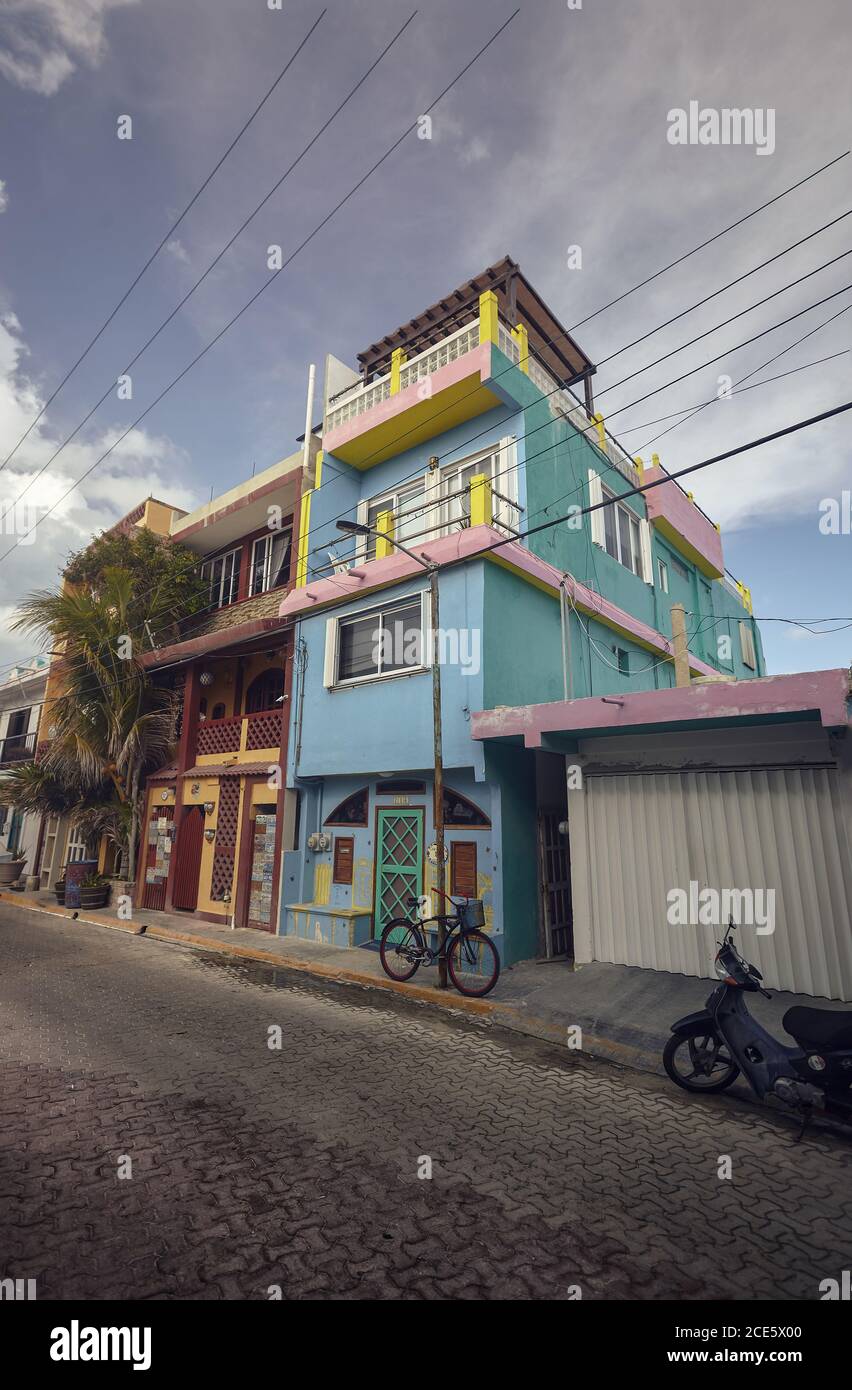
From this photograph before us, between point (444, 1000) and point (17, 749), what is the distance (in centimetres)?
2755

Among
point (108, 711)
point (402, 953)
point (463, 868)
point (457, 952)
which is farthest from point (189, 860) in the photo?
point (457, 952)

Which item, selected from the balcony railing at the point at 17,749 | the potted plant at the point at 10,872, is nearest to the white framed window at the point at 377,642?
the potted plant at the point at 10,872

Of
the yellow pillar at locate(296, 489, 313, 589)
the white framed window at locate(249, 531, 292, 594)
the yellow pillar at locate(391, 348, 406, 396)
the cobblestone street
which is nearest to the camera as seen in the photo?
the cobblestone street

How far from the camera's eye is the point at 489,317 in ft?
39.3

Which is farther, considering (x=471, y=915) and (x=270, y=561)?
(x=270, y=561)

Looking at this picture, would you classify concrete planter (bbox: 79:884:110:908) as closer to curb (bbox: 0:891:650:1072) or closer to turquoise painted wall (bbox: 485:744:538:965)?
curb (bbox: 0:891:650:1072)

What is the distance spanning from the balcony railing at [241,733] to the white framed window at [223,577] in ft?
12.9

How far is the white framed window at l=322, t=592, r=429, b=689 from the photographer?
38.8 feet

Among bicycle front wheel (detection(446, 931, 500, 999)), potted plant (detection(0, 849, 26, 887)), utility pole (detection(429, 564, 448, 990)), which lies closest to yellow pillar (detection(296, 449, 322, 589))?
utility pole (detection(429, 564, 448, 990))

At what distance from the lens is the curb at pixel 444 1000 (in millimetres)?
6391

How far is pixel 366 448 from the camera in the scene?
561 inches

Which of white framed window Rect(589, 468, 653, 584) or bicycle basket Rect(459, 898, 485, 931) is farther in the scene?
white framed window Rect(589, 468, 653, 584)

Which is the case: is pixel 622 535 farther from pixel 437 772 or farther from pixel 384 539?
pixel 437 772
